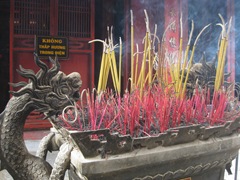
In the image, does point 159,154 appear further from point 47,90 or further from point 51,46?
point 51,46

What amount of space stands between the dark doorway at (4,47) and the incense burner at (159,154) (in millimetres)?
4681

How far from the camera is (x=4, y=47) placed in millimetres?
5598

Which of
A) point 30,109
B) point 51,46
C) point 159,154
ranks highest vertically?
point 51,46

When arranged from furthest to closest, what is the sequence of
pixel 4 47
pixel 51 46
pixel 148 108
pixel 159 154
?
pixel 4 47 → pixel 51 46 → pixel 148 108 → pixel 159 154

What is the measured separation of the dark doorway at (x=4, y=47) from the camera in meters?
5.29

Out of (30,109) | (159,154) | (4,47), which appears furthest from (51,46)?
(159,154)

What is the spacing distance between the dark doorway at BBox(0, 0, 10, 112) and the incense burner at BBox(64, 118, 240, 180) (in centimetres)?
468

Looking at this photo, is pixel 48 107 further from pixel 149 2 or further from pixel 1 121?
pixel 149 2

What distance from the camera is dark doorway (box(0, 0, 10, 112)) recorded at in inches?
208

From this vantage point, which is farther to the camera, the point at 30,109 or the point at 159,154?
the point at 30,109

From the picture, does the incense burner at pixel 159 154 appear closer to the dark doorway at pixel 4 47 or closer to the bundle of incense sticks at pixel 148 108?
the bundle of incense sticks at pixel 148 108

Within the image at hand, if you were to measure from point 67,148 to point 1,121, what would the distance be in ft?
1.58

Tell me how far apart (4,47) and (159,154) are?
5.16 m

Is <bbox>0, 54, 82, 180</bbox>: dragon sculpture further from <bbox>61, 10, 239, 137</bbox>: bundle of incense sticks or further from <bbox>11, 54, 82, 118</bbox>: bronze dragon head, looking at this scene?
<bbox>61, 10, 239, 137</bbox>: bundle of incense sticks
